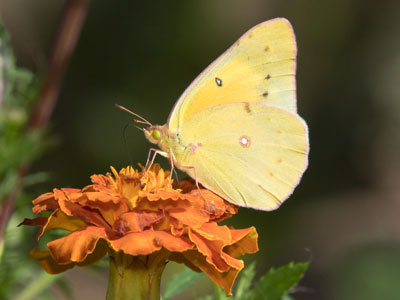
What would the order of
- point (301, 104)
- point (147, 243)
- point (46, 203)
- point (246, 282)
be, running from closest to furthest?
point (147, 243), point (46, 203), point (246, 282), point (301, 104)

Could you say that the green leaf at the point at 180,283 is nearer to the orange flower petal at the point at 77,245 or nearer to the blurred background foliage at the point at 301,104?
the orange flower petal at the point at 77,245

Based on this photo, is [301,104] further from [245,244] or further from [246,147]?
[245,244]

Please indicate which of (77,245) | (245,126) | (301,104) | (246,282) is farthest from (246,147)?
(301,104)

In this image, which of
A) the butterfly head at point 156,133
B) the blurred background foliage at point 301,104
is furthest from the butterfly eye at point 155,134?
the blurred background foliage at point 301,104

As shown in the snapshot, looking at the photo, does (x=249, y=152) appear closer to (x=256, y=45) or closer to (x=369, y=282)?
(x=256, y=45)

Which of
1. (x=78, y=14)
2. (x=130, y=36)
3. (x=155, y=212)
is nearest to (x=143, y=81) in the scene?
(x=130, y=36)

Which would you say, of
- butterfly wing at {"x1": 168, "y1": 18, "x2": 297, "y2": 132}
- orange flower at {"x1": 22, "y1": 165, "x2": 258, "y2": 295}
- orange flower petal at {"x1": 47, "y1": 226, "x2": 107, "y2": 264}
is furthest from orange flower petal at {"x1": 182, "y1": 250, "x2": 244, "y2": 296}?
butterfly wing at {"x1": 168, "y1": 18, "x2": 297, "y2": 132}

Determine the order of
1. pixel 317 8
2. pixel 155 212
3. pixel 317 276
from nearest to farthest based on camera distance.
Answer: pixel 155 212
pixel 317 276
pixel 317 8
